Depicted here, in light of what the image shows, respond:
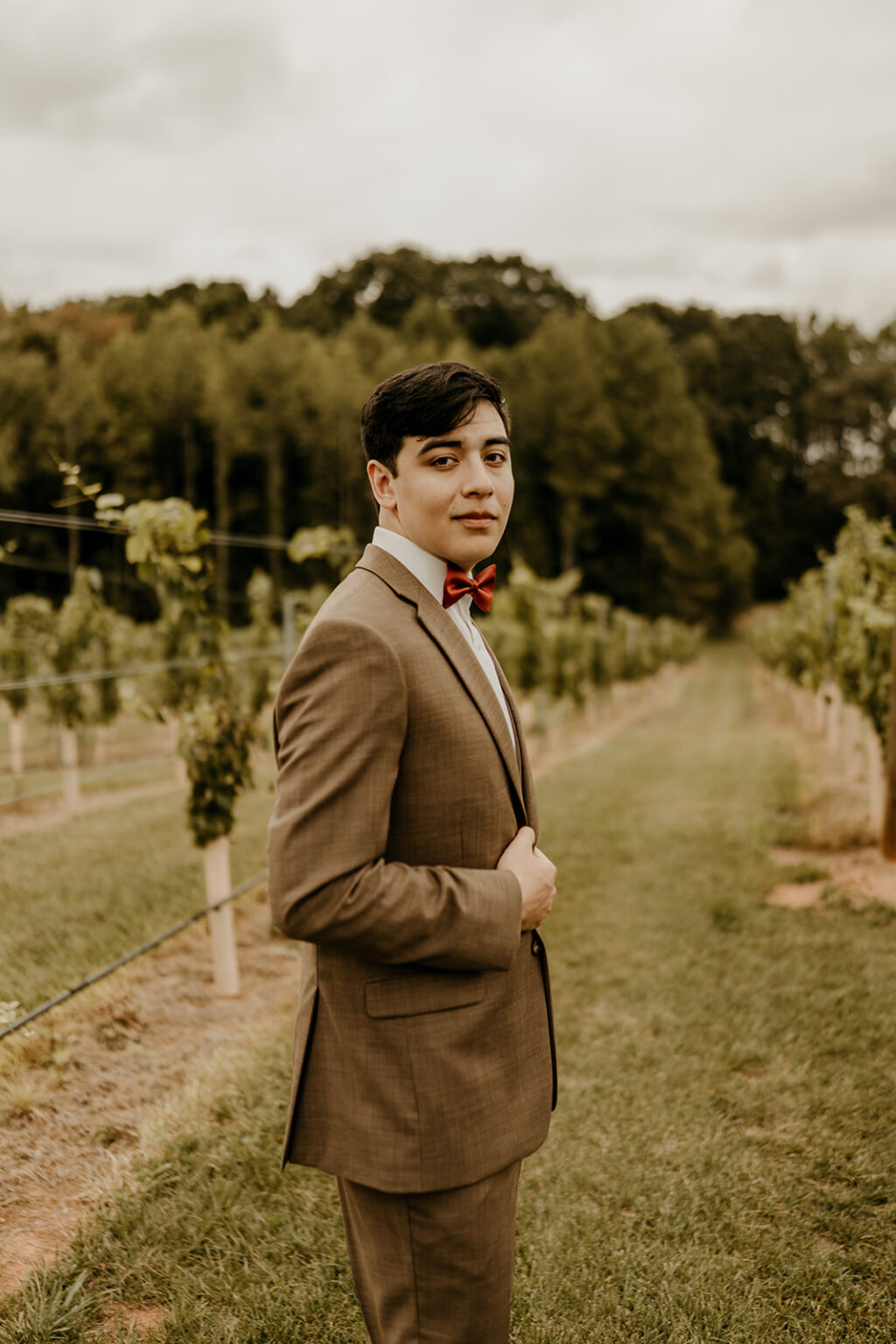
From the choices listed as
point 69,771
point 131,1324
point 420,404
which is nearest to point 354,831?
point 420,404

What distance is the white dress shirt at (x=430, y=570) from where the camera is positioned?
1590mm

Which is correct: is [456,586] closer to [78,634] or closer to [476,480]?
[476,480]

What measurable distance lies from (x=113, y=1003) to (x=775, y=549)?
5819 cm

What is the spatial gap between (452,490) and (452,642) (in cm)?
24

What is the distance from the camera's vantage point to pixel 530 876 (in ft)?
4.98

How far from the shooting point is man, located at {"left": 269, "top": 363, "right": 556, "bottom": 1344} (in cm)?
135

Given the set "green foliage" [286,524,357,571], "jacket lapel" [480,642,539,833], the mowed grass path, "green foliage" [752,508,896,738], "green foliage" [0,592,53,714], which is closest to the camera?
"jacket lapel" [480,642,539,833]

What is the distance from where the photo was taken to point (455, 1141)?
58.2 inches

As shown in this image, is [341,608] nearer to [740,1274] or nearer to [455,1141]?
[455,1141]

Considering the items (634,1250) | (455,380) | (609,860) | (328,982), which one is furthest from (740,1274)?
(609,860)

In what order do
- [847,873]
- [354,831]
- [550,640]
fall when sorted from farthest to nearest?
[550,640] → [847,873] → [354,831]

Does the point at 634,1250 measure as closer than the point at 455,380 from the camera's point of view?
No

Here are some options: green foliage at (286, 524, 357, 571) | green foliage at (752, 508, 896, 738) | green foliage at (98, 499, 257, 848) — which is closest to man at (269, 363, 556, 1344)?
green foliage at (98, 499, 257, 848)

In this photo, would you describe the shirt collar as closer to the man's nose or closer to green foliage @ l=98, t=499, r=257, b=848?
the man's nose
